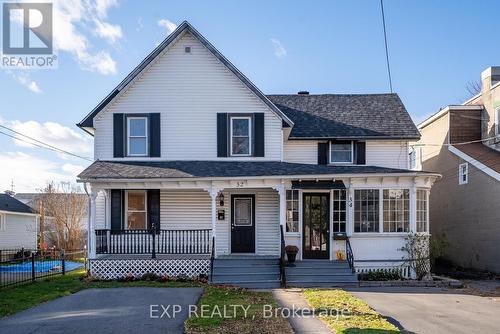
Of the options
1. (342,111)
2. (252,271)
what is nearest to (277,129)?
(342,111)

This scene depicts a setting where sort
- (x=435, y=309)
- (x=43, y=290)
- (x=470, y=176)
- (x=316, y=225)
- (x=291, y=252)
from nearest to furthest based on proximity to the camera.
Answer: (x=435, y=309), (x=43, y=290), (x=291, y=252), (x=316, y=225), (x=470, y=176)

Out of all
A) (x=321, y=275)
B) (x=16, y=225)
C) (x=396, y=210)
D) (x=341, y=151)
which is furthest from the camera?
(x=16, y=225)

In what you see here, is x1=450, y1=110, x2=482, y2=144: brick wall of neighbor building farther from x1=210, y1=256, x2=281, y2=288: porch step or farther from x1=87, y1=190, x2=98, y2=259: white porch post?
x1=87, y1=190, x2=98, y2=259: white porch post

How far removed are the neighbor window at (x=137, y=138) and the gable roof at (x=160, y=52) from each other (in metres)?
1.11

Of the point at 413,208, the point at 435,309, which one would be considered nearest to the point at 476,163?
the point at 413,208

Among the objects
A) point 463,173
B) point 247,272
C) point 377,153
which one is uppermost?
point 377,153

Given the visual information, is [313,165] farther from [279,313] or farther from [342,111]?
[279,313]

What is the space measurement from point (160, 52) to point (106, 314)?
408 inches

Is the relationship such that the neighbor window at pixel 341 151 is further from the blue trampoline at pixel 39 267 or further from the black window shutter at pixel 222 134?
the blue trampoline at pixel 39 267

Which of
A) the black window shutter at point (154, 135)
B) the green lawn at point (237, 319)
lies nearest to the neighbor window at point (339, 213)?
Answer: the green lawn at point (237, 319)

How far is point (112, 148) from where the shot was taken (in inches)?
Answer: 673

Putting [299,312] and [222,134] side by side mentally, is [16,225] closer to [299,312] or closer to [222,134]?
[222,134]

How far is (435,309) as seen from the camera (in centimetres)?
1052

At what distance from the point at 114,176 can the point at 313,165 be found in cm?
716
